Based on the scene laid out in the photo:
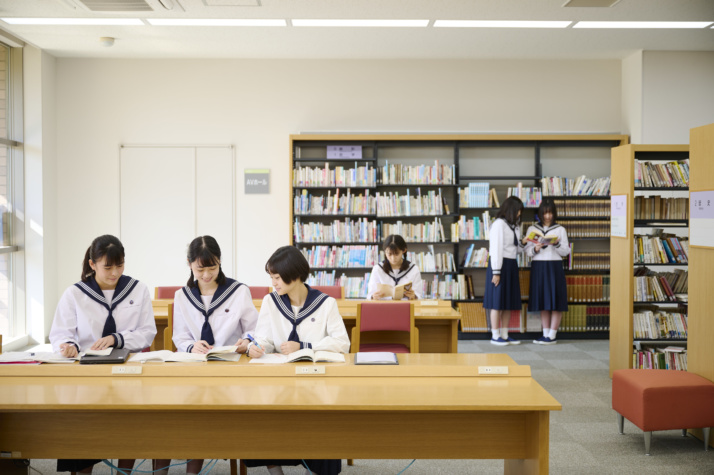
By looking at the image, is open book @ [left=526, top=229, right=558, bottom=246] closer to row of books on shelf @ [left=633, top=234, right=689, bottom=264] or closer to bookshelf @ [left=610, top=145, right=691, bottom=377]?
bookshelf @ [left=610, top=145, right=691, bottom=377]

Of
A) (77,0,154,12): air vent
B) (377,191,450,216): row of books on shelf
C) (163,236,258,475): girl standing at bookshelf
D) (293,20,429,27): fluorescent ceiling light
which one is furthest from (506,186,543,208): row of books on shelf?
(163,236,258,475): girl standing at bookshelf

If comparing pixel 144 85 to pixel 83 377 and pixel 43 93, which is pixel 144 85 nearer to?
pixel 43 93

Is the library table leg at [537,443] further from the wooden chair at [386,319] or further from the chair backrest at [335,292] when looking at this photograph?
the chair backrest at [335,292]

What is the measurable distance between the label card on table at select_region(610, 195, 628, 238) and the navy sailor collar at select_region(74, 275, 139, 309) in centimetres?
415

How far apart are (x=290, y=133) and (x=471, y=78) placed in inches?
93.3

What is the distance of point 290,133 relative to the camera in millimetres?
7449

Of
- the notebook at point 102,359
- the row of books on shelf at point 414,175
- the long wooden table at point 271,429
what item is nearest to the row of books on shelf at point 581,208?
the row of books on shelf at point 414,175

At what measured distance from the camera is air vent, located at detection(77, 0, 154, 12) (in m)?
5.15

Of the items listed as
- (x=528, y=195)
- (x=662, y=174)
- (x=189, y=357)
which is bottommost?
(x=189, y=357)

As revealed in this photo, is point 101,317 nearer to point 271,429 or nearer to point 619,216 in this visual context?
point 271,429

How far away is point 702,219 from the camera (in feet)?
13.2

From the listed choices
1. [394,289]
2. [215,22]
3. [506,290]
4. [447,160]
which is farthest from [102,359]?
[447,160]

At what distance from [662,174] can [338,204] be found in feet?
11.4

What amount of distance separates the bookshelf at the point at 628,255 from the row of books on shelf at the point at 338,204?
275 centimetres
